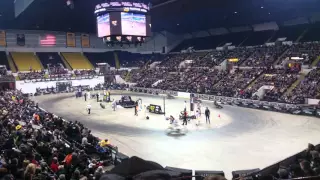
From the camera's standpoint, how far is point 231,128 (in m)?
24.2

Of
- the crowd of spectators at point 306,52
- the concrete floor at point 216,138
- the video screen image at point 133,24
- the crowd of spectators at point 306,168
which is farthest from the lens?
the crowd of spectators at point 306,52

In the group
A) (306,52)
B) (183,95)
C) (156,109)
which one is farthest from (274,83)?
(156,109)

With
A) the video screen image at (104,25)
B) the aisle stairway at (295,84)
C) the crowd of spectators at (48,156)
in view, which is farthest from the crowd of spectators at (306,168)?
the video screen image at (104,25)

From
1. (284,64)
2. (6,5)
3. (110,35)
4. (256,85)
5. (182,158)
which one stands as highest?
(6,5)

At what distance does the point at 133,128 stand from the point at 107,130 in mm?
2190

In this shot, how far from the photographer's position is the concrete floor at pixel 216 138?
1605 cm

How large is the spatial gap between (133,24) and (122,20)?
160cm

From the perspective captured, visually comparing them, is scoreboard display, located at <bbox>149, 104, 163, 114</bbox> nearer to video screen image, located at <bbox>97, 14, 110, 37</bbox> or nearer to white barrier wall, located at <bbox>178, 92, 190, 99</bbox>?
video screen image, located at <bbox>97, 14, 110, 37</bbox>

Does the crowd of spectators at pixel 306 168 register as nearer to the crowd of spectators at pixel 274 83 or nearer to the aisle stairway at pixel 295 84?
the crowd of spectators at pixel 274 83

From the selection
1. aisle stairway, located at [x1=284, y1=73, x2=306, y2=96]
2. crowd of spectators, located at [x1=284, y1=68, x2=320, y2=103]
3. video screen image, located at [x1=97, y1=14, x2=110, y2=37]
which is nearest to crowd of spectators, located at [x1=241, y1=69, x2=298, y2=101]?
aisle stairway, located at [x1=284, y1=73, x2=306, y2=96]

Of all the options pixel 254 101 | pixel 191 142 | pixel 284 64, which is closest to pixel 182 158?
pixel 191 142

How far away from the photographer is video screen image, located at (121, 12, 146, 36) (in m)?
36.5

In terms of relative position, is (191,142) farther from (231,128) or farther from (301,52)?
(301,52)

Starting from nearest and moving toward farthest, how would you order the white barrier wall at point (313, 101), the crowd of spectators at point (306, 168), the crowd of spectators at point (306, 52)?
the crowd of spectators at point (306, 168) < the white barrier wall at point (313, 101) < the crowd of spectators at point (306, 52)
